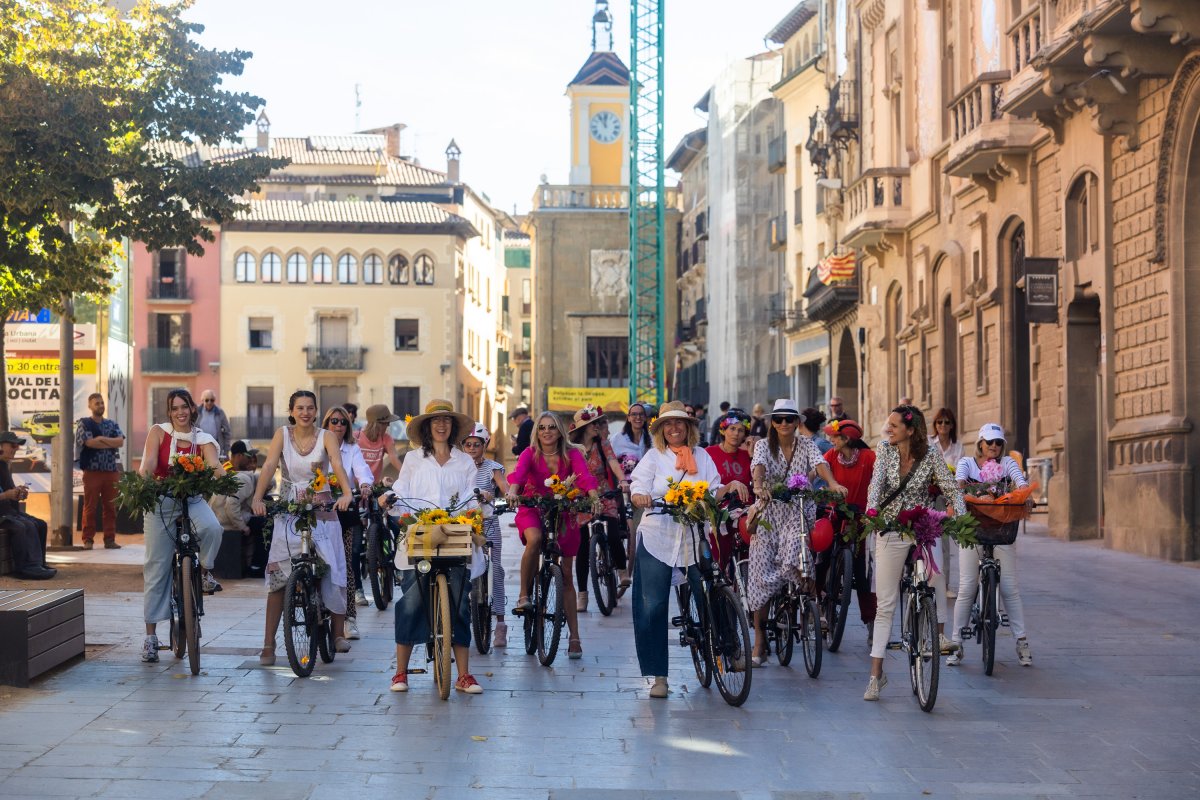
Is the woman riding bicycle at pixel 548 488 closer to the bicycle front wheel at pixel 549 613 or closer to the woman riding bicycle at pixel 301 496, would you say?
the bicycle front wheel at pixel 549 613

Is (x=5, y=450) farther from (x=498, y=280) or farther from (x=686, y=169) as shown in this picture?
(x=498, y=280)

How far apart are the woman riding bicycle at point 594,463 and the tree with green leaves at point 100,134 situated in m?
5.62

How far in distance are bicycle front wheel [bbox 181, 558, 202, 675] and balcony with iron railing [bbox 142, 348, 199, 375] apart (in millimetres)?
69684

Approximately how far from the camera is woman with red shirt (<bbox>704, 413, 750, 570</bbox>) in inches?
521

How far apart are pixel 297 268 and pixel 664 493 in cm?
7327

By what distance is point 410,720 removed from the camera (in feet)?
32.4

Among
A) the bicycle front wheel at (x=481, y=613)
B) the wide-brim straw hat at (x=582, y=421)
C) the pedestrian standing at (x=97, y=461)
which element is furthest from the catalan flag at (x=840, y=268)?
the bicycle front wheel at (x=481, y=613)

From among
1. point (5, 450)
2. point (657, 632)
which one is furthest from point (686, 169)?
point (657, 632)

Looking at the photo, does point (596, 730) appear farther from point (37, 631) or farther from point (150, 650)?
point (150, 650)

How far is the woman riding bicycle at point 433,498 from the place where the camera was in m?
11.0

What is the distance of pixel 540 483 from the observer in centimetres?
1376

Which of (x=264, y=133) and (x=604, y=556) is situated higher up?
(x=264, y=133)

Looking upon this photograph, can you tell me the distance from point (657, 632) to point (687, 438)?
50.6 inches

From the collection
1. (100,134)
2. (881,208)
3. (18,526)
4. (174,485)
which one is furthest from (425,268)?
(174,485)
